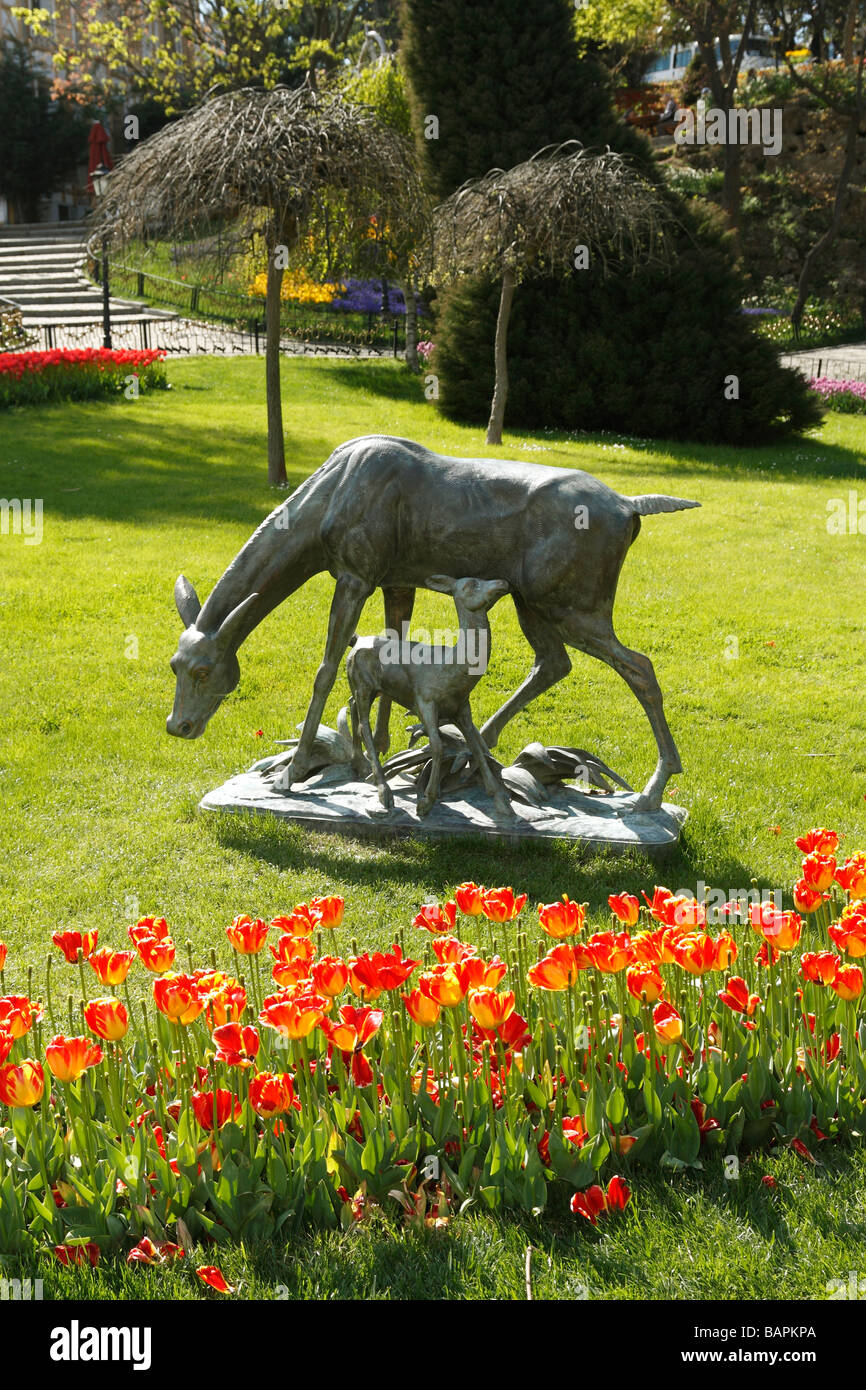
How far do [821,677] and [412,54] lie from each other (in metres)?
17.9

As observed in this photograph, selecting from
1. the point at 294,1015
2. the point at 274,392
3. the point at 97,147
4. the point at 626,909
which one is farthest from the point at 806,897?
the point at 97,147

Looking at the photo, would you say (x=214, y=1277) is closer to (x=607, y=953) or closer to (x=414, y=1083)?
(x=414, y=1083)

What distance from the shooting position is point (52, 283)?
115ft

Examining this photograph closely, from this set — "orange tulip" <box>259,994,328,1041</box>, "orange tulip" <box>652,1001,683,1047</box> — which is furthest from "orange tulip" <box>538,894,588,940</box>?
"orange tulip" <box>259,994,328,1041</box>

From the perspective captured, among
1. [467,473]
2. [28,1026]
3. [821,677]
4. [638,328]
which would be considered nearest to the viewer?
[28,1026]

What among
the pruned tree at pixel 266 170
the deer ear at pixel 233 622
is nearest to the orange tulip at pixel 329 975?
the deer ear at pixel 233 622

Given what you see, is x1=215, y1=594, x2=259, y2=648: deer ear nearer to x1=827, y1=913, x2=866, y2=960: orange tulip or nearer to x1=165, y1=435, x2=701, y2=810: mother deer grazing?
x1=165, y1=435, x2=701, y2=810: mother deer grazing

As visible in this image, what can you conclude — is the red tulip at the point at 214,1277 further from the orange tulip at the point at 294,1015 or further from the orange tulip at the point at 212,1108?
the orange tulip at the point at 294,1015

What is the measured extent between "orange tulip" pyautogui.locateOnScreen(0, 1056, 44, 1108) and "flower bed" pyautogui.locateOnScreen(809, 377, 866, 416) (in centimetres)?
2465

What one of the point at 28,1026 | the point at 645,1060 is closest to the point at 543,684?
the point at 645,1060

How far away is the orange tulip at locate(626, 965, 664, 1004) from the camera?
3770mm

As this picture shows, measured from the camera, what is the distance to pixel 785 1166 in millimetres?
4059

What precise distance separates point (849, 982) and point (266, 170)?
13.6 m

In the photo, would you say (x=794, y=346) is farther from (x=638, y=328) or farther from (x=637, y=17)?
(x=638, y=328)
